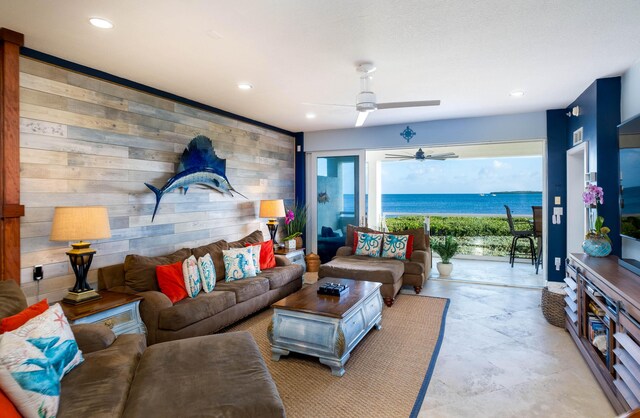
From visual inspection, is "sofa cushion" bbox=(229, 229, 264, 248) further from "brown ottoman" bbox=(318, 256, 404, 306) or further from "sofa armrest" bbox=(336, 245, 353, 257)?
"sofa armrest" bbox=(336, 245, 353, 257)

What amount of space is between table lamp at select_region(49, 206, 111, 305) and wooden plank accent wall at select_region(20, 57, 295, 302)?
282mm

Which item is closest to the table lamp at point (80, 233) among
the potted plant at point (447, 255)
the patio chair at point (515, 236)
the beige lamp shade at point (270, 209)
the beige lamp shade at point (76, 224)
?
the beige lamp shade at point (76, 224)

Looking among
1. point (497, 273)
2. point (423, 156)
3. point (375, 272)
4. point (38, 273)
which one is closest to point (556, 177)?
point (497, 273)

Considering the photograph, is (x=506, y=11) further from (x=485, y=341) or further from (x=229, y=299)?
(x=229, y=299)

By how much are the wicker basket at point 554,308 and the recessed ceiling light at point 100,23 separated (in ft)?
15.1

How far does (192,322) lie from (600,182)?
4226 mm

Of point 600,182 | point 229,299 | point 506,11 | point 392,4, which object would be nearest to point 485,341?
point 600,182

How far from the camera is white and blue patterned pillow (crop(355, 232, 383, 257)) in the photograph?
5.33 metres

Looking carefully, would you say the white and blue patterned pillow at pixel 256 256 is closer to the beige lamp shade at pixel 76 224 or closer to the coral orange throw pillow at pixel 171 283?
the coral orange throw pillow at pixel 171 283

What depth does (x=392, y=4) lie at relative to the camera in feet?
7.13

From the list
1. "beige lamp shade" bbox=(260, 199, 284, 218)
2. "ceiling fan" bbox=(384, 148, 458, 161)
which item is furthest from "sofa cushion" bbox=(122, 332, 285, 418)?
"ceiling fan" bbox=(384, 148, 458, 161)

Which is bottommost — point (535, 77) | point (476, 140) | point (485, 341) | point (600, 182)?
point (485, 341)

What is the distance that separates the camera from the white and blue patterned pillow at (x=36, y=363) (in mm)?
1448

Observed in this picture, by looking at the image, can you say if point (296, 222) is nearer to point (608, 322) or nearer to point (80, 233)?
point (80, 233)
